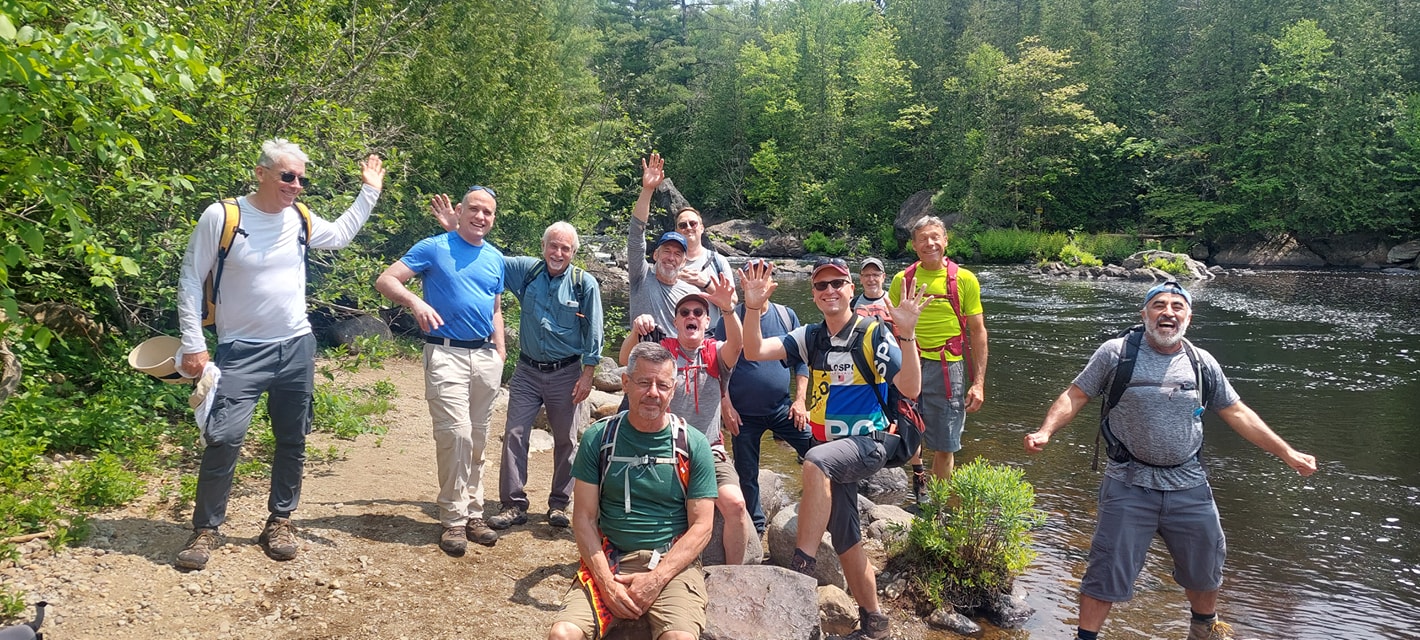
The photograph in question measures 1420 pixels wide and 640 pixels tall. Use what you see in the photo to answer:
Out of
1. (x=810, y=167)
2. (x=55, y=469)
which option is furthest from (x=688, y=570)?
(x=810, y=167)

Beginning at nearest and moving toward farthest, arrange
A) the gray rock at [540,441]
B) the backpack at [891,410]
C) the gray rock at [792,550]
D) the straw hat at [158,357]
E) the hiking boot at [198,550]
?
the hiking boot at [198,550], the straw hat at [158,357], the backpack at [891,410], the gray rock at [792,550], the gray rock at [540,441]

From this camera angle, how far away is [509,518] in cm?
576

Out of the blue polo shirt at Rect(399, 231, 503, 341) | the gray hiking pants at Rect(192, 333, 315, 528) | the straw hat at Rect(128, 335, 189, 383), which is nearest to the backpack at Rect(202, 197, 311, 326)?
the gray hiking pants at Rect(192, 333, 315, 528)

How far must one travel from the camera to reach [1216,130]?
38.7 m

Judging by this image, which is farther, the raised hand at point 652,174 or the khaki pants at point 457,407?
the raised hand at point 652,174

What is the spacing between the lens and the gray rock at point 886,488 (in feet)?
26.2

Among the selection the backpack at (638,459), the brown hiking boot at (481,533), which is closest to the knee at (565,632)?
the backpack at (638,459)

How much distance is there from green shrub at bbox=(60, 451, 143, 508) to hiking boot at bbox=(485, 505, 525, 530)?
2.19 meters

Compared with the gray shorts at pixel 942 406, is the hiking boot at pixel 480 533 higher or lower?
lower

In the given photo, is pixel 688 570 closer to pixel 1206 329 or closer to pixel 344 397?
pixel 344 397

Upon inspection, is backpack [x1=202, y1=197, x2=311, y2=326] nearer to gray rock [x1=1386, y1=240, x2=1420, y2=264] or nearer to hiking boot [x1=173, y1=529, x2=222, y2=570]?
hiking boot [x1=173, y1=529, x2=222, y2=570]

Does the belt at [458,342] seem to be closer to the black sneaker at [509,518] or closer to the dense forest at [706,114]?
the black sneaker at [509,518]

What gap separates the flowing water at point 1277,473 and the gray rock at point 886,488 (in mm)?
941

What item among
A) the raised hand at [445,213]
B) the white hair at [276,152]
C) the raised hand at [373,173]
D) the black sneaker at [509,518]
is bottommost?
the black sneaker at [509,518]
